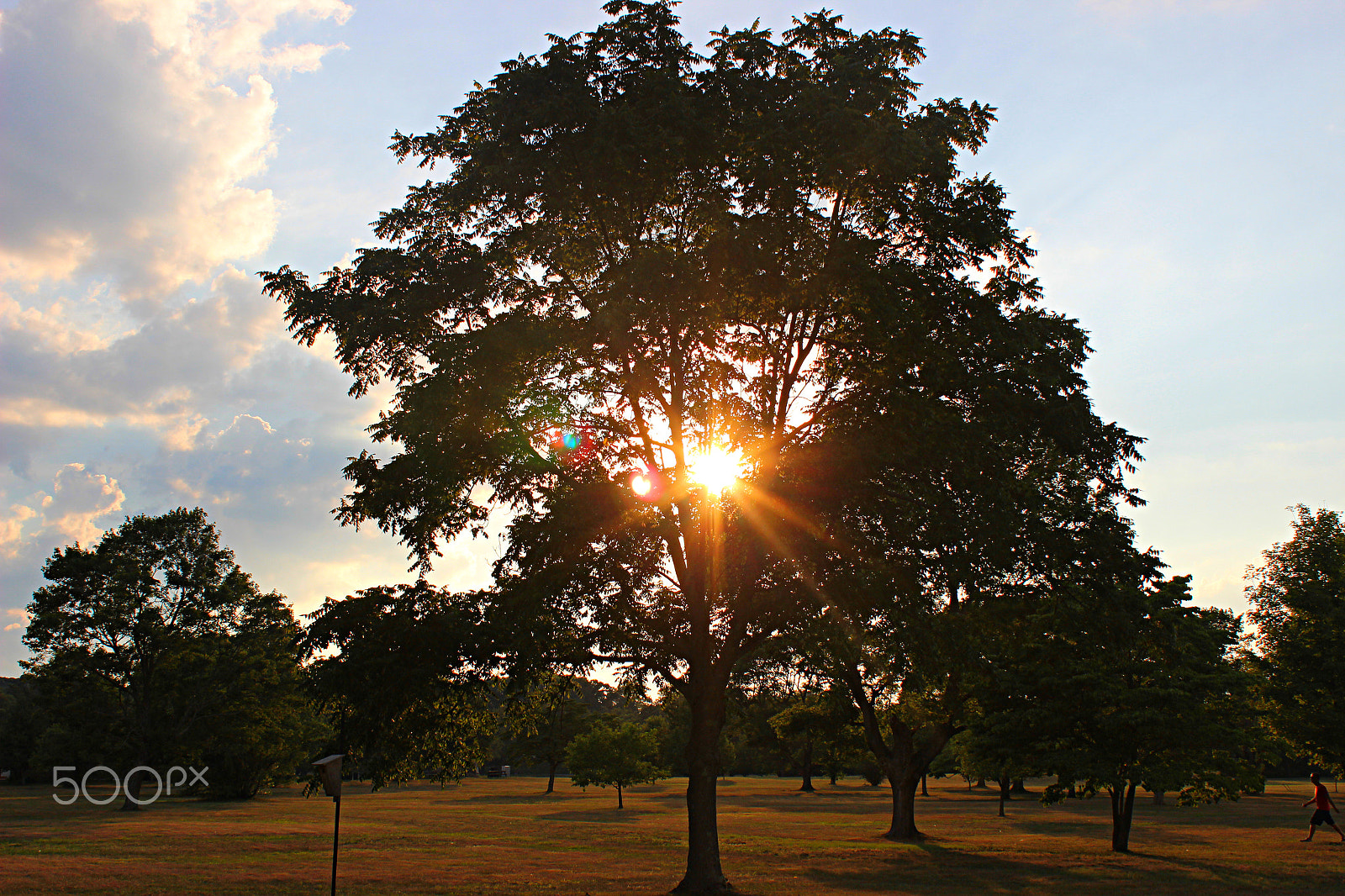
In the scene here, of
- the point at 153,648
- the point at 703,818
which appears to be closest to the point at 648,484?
the point at 703,818

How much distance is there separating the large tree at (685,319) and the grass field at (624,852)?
7.00 meters

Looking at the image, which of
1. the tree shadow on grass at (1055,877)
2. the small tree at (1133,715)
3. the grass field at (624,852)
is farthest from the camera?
the small tree at (1133,715)

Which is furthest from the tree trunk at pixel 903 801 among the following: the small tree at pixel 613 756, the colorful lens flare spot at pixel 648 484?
the small tree at pixel 613 756

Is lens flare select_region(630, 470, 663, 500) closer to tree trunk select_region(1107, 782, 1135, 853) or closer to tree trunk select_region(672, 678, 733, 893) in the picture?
tree trunk select_region(672, 678, 733, 893)

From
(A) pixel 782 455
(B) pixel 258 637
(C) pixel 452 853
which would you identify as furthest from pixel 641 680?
(B) pixel 258 637

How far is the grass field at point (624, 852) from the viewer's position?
64.6 ft

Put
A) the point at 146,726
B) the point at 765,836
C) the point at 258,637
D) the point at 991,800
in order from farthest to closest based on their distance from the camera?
the point at 991,800 < the point at 258,637 < the point at 146,726 < the point at 765,836

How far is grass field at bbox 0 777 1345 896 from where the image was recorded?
64.6 feet

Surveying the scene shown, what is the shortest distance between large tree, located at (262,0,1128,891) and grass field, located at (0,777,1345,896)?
7.00 meters

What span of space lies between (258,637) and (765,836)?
39887mm

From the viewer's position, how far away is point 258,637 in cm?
5888

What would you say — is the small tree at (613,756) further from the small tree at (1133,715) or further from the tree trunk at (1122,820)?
the small tree at (1133,715)

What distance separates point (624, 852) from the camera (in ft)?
96.3

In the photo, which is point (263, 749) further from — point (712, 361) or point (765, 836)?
point (712, 361)
